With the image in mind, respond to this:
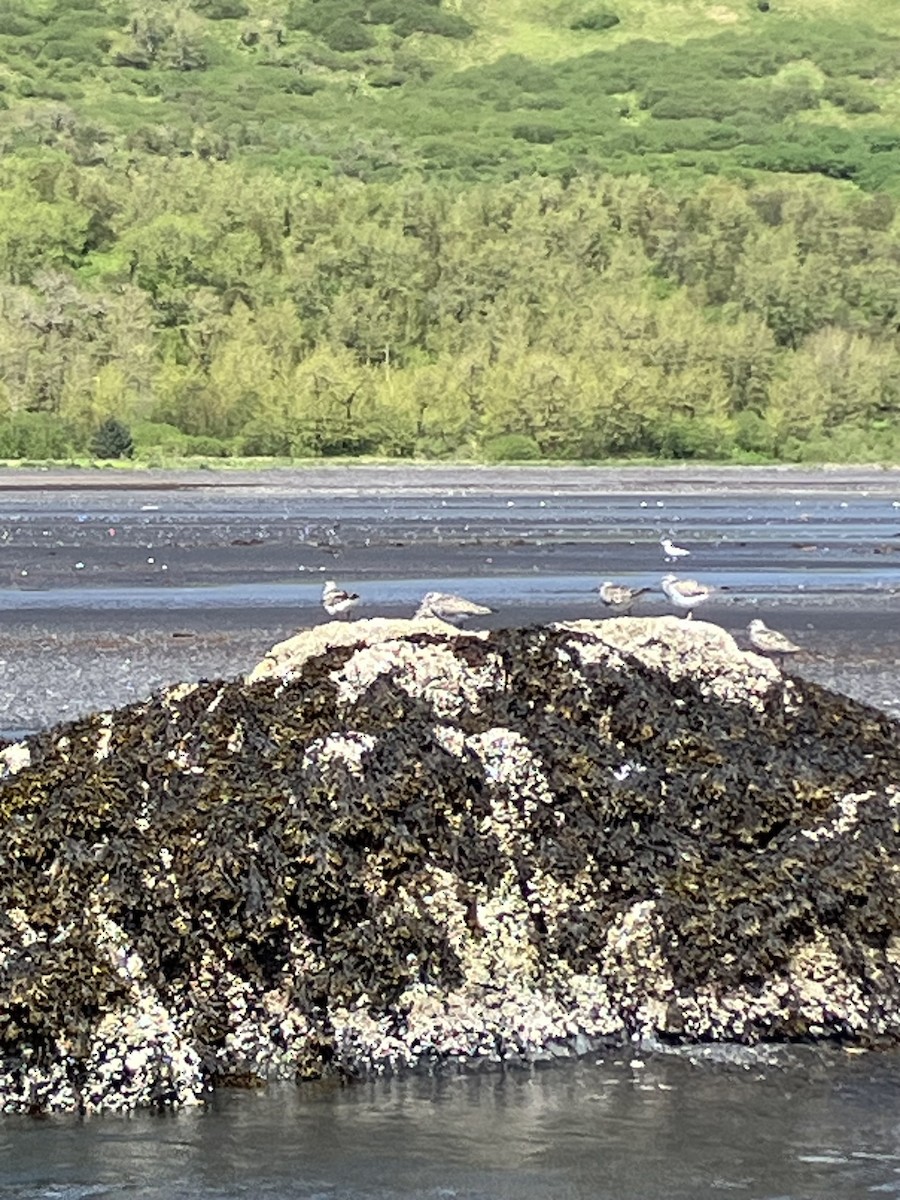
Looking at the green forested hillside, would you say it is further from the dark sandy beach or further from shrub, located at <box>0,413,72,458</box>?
the dark sandy beach

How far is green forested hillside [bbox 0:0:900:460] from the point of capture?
5144cm

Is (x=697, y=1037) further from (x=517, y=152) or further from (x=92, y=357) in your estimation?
(x=517, y=152)

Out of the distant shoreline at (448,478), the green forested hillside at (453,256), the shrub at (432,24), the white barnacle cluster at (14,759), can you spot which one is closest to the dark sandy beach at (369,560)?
the distant shoreline at (448,478)

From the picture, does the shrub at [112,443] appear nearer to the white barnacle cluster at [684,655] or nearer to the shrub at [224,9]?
the white barnacle cluster at [684,655]

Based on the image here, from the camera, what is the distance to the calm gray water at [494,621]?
17.9ft

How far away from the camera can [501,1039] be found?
6199mm

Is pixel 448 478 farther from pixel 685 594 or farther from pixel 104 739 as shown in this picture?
pixel 104 739

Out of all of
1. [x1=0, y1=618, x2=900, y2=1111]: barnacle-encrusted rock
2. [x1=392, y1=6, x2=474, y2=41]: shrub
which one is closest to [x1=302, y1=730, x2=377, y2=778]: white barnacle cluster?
[x1=0, y1=618, x2=900, y2=1111]: barnacle-encrusted rock

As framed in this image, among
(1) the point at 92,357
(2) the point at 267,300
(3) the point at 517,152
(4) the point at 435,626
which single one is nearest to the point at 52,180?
(2) the point at 267,300

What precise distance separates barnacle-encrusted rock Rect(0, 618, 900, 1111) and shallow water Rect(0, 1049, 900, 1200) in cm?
16

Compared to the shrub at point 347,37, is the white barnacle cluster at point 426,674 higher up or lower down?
lower down

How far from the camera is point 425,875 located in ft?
21.0

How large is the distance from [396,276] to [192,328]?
7.79 m

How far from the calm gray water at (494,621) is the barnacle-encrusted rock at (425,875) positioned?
0.60 feet
